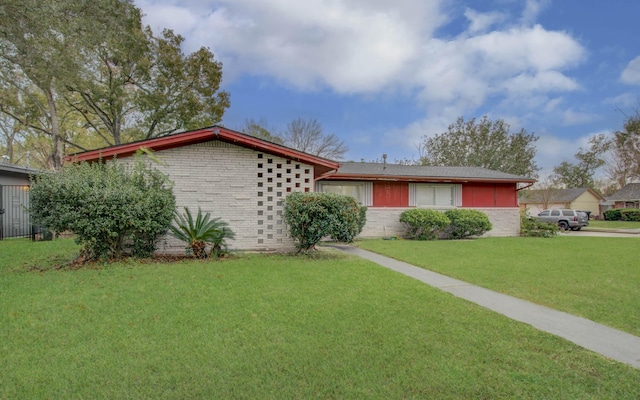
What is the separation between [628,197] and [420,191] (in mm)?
41190

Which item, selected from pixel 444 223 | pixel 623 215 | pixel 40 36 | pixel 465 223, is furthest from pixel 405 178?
pixel 623 215

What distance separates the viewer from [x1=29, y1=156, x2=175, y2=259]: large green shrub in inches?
276

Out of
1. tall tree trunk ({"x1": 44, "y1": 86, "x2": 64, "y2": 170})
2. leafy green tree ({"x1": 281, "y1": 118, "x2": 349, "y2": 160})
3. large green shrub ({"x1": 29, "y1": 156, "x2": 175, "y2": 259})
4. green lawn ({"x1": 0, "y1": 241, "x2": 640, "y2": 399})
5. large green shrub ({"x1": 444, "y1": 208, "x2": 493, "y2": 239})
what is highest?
leafy green tree ({"x1": 281, "y1": 118, "x2": 349, "y2": 160})

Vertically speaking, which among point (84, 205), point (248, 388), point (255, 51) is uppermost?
point (255, 51)

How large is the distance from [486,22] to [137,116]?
72.9 ft

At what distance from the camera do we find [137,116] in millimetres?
23641

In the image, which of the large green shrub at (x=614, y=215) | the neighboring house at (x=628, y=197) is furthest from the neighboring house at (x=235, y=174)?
the neighboring house at (x=628, y=197)

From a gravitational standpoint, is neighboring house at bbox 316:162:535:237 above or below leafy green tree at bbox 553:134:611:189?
below

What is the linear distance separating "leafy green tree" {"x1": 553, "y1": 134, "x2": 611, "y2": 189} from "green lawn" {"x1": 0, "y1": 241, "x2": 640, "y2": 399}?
161 feet

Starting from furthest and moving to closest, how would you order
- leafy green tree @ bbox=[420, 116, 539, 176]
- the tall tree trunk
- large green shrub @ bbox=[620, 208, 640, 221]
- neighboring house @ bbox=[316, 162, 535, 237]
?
leafy green tree @ bbox=[420, 116, 539, 176]
large green shrub @ bbox=[620, 208, 640, 221]
the tall tree trunk
neighboring house @ bbox=[316, 162, 535, 237]

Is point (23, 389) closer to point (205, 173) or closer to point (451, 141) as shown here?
point (205, 173)

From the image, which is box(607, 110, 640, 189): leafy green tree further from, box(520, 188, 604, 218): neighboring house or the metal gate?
the metal gate

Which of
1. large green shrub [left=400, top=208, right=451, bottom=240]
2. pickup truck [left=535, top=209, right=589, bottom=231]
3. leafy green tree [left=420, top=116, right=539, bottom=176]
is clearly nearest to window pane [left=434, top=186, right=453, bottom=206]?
large green shrub [left=400, top=208, right=451, bottom=240]

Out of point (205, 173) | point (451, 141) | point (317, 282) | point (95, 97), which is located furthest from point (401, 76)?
point (451, 141)
